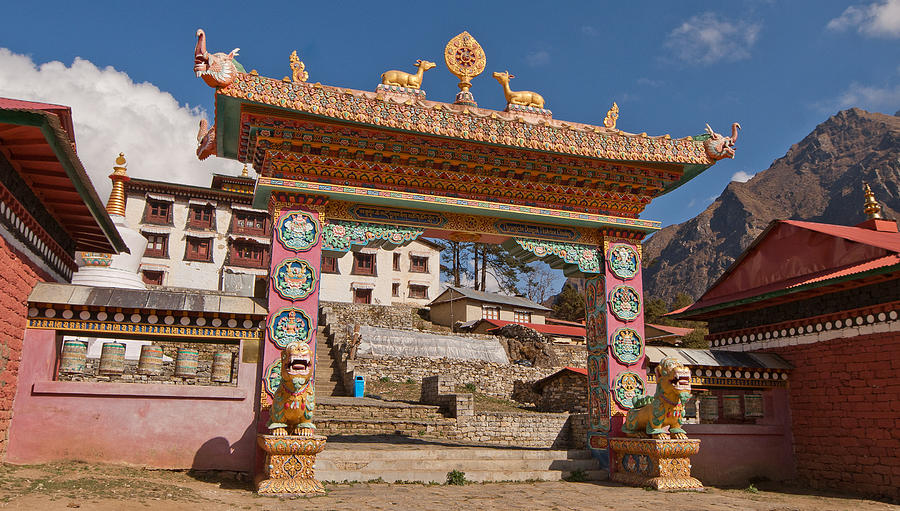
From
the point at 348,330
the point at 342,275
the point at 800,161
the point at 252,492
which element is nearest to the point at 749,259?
the point at 252,492

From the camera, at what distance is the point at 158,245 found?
4381 cm

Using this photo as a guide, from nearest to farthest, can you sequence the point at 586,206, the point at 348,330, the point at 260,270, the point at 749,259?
the point at 586,206 < the point at 749,259 < the point at 348,330 < the point at 260,270

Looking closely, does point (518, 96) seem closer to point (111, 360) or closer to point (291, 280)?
point (291, 280)

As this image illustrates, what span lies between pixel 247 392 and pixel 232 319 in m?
1.08

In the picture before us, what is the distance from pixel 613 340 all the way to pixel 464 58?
565 cm

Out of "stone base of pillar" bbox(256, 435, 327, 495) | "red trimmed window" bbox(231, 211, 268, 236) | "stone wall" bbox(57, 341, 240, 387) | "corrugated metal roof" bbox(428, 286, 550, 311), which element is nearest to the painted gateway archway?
"stone base of pillar" bbox(256, 435, 327, 495)

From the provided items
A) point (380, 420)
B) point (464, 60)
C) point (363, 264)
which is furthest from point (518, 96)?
point (363, 264)

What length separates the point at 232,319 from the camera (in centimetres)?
960

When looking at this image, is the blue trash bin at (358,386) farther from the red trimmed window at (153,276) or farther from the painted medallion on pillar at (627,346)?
the red trimmed window at (153,276)

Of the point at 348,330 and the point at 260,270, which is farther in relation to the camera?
the point at 260,270

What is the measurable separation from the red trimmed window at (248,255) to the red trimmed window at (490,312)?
1538 cm

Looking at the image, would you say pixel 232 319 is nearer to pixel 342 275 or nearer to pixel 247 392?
pixel 247 392

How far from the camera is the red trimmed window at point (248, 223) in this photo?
150ft

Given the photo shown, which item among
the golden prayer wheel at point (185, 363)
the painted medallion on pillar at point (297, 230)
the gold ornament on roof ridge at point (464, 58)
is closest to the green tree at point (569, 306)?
the gold ornament on roof ridge at point (464, 58)
